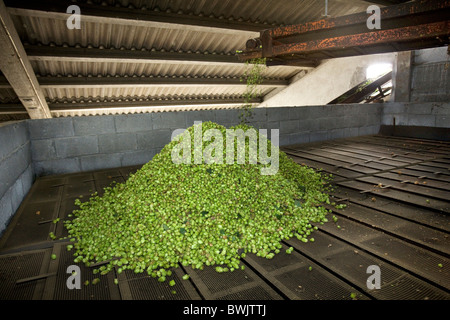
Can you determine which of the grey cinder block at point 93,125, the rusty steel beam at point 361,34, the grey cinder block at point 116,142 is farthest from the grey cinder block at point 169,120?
the rusty steel beam at point 361,34

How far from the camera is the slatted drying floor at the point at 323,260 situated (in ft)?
7.51

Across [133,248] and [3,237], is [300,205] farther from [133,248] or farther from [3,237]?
[3,237]

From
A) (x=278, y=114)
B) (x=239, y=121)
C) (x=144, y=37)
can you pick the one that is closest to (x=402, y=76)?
(x=278, y=114)

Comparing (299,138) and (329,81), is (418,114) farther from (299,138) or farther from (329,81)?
(299,138)

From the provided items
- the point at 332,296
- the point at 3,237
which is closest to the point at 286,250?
the point at 332,296

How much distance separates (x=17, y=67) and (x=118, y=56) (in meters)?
2.45

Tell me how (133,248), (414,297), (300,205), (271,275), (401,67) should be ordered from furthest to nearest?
(401,67)
(300,205)
(133,248)
(271,275)
(414,297)

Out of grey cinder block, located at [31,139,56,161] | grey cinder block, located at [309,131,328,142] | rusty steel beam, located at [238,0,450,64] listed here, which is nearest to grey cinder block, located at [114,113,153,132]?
grey cinder block, located at [31,139,56,161]

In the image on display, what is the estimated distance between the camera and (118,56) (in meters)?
7.80

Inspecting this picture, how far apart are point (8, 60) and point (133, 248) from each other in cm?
624

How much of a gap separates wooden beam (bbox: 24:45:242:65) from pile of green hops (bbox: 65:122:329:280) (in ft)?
16.2

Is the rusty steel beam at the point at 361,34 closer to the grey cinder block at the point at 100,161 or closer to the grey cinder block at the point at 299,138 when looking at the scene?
the grey cinder block at the point at 100,161

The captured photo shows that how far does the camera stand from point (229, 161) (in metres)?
4.00

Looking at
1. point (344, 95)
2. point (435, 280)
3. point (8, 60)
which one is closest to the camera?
point (435, 280)
